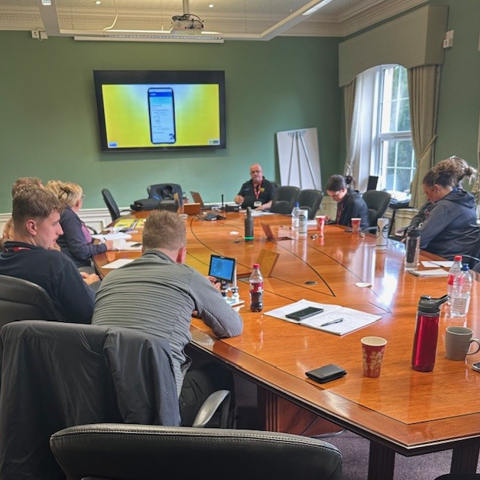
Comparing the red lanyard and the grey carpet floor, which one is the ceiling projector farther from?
the grey carpet floor

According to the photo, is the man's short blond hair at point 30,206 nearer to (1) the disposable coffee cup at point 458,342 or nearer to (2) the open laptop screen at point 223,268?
(2) the open laptop screen at point 223,268

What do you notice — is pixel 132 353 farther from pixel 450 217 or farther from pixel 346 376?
pixel 450 217

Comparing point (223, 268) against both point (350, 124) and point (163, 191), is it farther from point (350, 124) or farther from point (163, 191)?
point (350, 124)

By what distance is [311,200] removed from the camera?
4.86 metres

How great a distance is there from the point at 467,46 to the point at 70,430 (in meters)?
4.86

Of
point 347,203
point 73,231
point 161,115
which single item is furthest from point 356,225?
point 161,115

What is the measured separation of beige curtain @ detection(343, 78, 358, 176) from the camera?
20.3ft

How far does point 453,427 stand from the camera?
1108mm

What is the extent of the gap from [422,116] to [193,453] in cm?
489

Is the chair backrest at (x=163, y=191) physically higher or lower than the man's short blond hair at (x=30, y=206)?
lower

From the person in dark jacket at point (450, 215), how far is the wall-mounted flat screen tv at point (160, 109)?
373cm

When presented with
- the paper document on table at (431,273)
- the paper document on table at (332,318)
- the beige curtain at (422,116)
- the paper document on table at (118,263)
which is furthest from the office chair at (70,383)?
the beige curtain at (422,116)

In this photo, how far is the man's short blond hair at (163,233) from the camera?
1.71m

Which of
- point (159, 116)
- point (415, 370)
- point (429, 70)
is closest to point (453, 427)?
point (415, 370)
